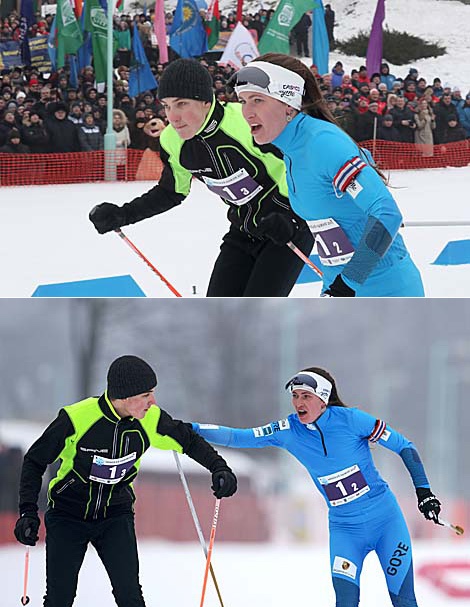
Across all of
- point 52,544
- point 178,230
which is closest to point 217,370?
point 52,544

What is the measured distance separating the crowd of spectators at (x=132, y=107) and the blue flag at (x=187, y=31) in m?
0.38

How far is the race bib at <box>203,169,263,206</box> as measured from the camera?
3.63 m

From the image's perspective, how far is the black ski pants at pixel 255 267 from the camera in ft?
11.8

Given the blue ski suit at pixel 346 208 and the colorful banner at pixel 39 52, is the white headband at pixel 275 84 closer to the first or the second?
the blue ski suit at pixel 346 208

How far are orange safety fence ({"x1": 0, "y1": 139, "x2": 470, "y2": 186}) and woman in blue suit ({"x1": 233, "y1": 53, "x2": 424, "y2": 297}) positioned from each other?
10305 mm

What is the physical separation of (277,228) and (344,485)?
3.25 feet

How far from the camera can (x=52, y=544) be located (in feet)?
8.91

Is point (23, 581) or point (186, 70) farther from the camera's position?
point (186, 70)

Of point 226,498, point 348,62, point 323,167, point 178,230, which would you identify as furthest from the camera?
point 348,62

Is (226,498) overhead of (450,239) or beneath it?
overhead

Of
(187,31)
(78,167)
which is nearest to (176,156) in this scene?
(78,167)

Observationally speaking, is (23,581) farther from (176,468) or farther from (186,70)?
(186,70)

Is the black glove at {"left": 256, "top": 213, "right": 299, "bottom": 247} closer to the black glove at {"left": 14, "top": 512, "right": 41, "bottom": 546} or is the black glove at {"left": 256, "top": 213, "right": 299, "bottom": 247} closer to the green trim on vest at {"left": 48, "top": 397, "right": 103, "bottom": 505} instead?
the green trim on vest at {"left": 48, "top": 397, "right": 103, "bottom": 505}

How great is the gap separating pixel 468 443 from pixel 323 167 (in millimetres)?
896
